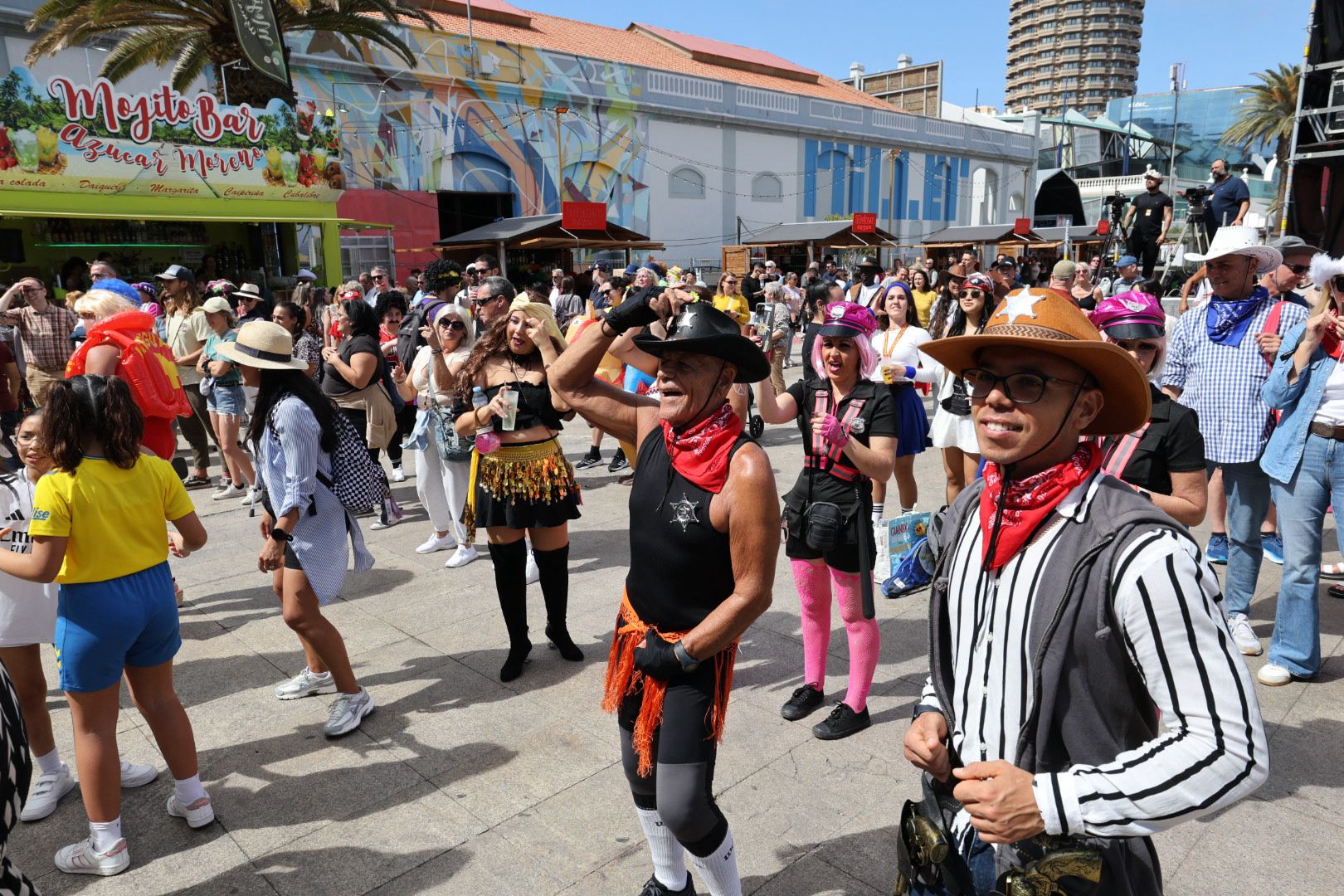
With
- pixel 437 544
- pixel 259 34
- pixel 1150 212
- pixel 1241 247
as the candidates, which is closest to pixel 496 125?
pixel 259 34

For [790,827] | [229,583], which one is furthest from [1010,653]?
[229,583]

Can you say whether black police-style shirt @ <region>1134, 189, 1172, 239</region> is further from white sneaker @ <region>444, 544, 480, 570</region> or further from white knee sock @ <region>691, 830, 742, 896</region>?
white knee sock @ <region>691, 830, 742, 896</region>

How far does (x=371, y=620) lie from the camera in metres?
5.25

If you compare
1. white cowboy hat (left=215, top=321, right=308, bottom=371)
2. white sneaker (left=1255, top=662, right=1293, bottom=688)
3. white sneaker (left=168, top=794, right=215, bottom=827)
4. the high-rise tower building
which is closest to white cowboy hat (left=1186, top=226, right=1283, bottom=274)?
white sneaker (left=1255, top=662, right=1293, bottom=688)

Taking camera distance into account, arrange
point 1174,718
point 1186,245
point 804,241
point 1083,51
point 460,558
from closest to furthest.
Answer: point 1174,718
point 460,558
point 1186,245
point 804,241
point 1083,51

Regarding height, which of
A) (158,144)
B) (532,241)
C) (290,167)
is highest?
(158,144)

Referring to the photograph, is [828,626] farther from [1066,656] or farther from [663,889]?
[1066,656]

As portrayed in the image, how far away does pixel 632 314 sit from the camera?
273 cm

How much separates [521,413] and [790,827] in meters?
2.45

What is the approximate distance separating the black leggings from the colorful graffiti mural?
865 inches

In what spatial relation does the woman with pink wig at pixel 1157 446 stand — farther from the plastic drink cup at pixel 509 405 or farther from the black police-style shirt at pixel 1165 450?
the plastic drink cup at pixel 509 405

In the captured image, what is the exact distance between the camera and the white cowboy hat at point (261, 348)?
3650 mm

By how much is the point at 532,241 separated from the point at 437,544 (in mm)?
14229

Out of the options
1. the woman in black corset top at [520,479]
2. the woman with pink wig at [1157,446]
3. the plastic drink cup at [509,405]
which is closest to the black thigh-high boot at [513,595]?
the woman in black corset top at [520,479]
